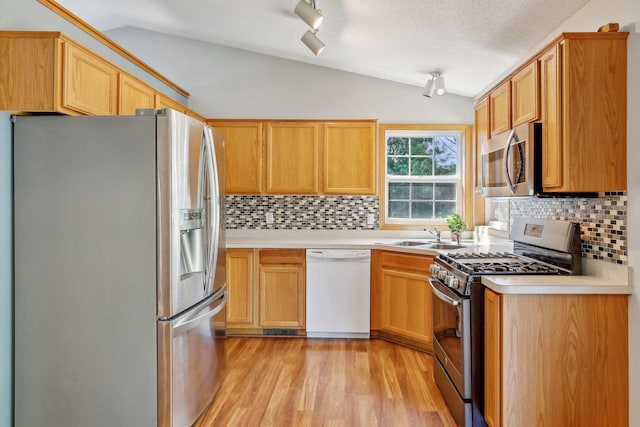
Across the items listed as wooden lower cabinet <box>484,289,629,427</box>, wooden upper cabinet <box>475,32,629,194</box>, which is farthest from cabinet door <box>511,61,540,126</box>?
wooden lower cabinet <box>484,289,629,427</box>

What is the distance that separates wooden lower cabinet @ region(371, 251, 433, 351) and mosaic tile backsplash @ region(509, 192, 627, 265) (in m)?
1.16

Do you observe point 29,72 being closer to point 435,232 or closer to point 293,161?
point 293,161

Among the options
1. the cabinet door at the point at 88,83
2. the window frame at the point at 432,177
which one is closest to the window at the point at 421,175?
the window frame at the point at 432,177

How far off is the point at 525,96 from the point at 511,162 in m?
0.37

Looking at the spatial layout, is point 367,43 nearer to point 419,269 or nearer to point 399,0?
point 399,0

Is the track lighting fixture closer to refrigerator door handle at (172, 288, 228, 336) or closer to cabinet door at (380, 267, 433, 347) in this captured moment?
cabinet door at (380, 267, 433, 347)

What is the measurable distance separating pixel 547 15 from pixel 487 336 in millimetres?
1865

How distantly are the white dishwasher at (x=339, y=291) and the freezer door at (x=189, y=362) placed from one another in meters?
1.25

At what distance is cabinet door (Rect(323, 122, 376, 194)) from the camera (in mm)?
4066

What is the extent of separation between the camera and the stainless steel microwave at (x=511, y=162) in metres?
2.13

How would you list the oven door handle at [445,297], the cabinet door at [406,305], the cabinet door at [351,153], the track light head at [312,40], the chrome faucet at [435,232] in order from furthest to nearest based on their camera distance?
the cabinet door at [351,153] → the chrome faucet at [435,232] → the cabinet door at [406,305] → the track light head at [312,40] → the oven door handle at [445,297]

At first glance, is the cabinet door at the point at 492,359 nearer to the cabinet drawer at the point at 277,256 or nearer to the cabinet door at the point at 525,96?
the cabinet door at the point at 525,96

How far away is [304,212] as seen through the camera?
426 centimetres

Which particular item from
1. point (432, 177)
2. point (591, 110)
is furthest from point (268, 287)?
point (591, 110)
